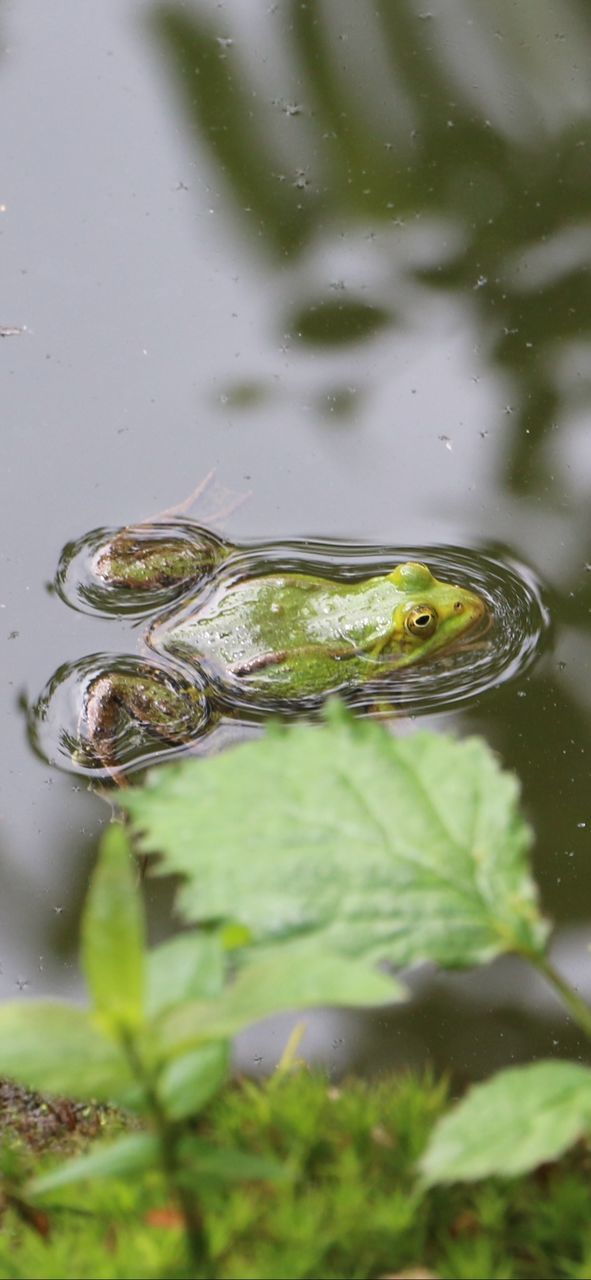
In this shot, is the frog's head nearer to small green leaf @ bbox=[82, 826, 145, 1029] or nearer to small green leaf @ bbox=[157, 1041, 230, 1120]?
small green leaf @ bbox=[157, 1041, 230, 1120]

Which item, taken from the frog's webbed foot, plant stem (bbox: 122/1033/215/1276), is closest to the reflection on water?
the frog's webbed foot

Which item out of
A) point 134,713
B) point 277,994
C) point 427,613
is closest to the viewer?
point 277,994

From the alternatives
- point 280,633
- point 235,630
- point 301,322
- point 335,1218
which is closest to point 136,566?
point 235,630

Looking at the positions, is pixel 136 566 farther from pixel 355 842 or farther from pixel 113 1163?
pixel 113 1163

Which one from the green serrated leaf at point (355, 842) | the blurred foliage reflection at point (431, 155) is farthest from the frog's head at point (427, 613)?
the green serrated leaf at point (355, 842)

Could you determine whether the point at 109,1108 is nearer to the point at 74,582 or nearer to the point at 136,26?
the point at 74,582

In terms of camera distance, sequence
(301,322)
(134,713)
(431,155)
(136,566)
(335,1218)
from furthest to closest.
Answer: (431,155)
(301,322)
(136,566)
(134,713)
(335,1218)
